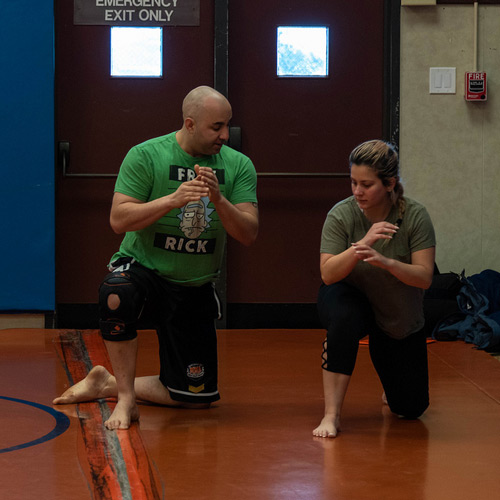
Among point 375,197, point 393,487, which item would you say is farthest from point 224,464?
point 375,197

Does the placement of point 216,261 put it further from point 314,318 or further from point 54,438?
point 314,318

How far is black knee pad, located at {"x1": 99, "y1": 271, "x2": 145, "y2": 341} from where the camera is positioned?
9.06 feet

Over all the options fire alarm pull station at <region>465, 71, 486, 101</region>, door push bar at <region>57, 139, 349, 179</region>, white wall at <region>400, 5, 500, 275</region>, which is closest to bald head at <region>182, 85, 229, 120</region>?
door push bar at <region>57, 139, 349, 179</region>

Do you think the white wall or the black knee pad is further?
the white wall

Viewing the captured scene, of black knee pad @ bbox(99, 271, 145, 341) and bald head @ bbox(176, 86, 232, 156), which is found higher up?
bald head @ bbox(176, 86, 232, 156)

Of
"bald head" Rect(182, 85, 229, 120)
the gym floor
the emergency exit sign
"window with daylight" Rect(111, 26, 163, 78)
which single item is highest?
the emergency exit sign

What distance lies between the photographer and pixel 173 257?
2.90 m

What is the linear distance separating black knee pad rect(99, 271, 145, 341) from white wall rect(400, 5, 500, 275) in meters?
2.49

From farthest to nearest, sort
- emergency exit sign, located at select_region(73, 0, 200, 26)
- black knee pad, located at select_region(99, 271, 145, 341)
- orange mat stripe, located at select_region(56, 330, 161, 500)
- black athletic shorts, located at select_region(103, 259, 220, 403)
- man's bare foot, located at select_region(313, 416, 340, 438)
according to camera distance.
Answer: emergency exit sign, located at select_region(73, 0, 200, 26)
black athletic shorts, located at select_region(103, 259, 220, 403)
black knee pad, located at select_region(99, 271, 145, 341)
man's bare foot, located at select_region(313, 416, 340, 438)
orange mat stripe, located at select_region(56, 330, 161, 500)

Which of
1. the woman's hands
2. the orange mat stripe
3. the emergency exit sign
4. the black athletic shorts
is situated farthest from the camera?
the emergency exit sign

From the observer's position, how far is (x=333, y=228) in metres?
2.72

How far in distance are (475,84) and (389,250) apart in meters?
2.41

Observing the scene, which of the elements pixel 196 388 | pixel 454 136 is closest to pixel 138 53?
pixel 454 136

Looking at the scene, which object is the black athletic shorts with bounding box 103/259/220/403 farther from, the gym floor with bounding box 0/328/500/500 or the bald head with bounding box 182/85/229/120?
the bald head with bounding box 182/85/229/120
